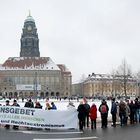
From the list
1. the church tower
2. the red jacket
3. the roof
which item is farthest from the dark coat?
the church tower

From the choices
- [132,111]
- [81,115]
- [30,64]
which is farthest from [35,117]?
[30,64]

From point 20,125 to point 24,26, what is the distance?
499 feet

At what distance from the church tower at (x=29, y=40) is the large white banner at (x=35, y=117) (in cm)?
14423

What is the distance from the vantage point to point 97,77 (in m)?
197

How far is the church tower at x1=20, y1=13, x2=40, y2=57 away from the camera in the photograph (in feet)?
545

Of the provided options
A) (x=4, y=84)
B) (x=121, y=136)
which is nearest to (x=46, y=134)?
(x=121, y=136)

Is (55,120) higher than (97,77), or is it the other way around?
(97,77)

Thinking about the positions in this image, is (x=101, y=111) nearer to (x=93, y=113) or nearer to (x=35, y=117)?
(x=93, y=113)

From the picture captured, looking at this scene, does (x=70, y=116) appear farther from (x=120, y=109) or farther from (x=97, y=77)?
(x=97, y=77)

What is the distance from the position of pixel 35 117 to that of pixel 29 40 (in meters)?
146

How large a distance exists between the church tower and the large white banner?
144233 millimetres

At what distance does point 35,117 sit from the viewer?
21641 millimetres

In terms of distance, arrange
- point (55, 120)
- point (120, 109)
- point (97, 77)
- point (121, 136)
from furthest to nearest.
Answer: point (97, 77) → point (120, 109) → point (55, 120) → point (121, 136)

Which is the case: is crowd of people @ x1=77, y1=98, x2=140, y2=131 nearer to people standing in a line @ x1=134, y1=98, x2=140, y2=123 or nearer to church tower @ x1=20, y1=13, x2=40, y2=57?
people standing in a line @ x1=134, y1=98, x2=140, y2=123
